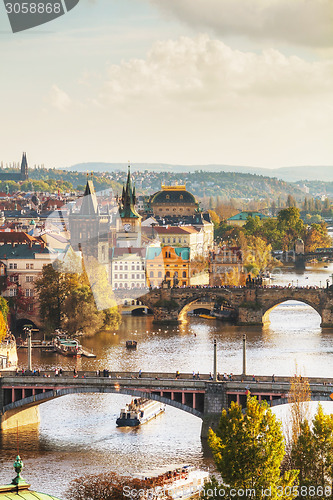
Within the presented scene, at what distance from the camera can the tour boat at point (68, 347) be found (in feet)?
216

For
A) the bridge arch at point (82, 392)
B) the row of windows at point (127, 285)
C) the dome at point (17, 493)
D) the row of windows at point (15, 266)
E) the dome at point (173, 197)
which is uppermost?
the dome at point (173, 197)

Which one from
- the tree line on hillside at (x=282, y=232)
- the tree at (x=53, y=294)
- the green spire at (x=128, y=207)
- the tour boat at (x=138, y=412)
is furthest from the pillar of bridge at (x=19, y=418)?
the tree line on hillside at (x=282, y=232)

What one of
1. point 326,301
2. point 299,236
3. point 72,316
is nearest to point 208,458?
point 72,316

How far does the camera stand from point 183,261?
97.6 m

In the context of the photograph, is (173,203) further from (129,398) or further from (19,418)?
(19,418)

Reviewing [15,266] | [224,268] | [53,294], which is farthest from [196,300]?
[224,268]

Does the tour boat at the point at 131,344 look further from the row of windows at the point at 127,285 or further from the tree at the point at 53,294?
the row of windows at the point at 127,285

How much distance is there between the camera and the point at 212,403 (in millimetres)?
44719

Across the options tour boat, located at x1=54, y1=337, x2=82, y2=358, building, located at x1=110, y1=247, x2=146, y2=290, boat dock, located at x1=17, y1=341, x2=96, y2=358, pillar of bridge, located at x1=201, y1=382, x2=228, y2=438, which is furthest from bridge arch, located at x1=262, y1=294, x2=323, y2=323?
pillar of bridge, located at x1=201, y1=382, x2=228, y2=438

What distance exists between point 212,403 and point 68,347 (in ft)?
75.5

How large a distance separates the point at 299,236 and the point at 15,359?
322ft

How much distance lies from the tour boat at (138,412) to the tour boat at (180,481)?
7628 millimetres

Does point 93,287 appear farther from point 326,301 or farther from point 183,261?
point 183,261

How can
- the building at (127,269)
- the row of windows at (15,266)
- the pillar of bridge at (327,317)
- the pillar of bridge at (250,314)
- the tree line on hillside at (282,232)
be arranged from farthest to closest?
the tree line on hillside at (282,232), the building at (127,269), the pillar of bridge at (250,314), the pillar of bridge at (327,317), the row of windows at (15,266)
